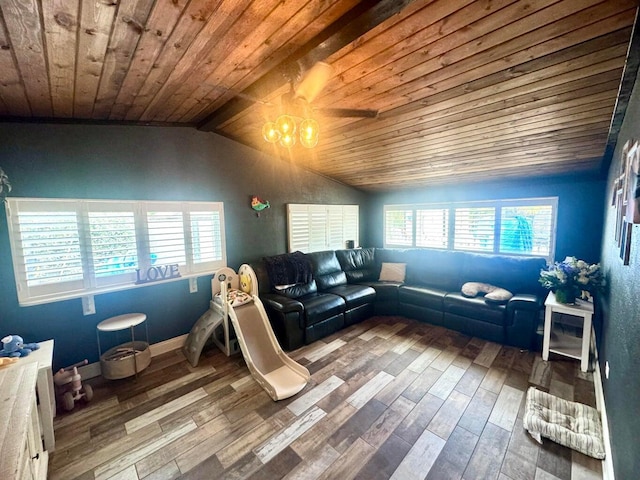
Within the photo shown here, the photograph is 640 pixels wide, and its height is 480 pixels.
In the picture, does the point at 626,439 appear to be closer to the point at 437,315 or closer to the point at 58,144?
the point at 437,315

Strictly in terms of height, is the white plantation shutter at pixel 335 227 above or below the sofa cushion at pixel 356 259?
above

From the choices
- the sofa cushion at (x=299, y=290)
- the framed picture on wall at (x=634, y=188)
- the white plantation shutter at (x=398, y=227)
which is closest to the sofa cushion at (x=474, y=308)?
the white plantation shutter at (x=398, y=227)

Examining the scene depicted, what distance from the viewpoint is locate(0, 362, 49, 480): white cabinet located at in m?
1.00

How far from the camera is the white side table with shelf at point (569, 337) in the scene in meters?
2.69

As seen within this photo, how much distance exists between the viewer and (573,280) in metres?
2.80

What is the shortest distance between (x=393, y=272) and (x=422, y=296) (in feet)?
2.67

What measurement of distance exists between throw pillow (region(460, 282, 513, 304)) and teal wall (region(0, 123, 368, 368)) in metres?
2.84

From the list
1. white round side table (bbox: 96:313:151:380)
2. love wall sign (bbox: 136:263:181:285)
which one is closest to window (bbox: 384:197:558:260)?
love wall sign (bbox: 136:263:181:285)

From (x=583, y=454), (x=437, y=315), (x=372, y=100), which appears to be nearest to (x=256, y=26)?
(x=372, y=100)

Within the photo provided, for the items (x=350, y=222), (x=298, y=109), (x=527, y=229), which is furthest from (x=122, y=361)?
(x=527, y=229)

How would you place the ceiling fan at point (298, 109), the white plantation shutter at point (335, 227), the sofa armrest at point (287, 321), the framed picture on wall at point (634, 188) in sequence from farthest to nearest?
the white plantation shutter at point (335, 227) → the sofa armrest at point (287, 321) → the ceiling fan at point (298, 109) → the framed picture on wall at point (634, 188)

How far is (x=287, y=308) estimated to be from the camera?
10.8 feet

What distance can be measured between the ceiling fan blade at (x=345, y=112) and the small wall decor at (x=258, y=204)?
2.06m

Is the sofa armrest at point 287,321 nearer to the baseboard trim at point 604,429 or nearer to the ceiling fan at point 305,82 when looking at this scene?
the ceiling fan at point 305,82
